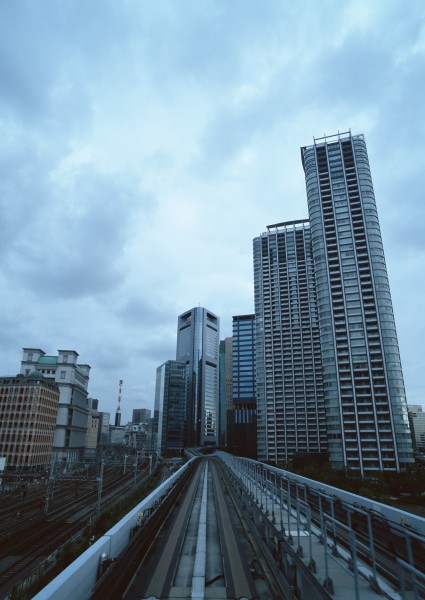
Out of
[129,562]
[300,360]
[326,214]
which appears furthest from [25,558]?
[300,360]

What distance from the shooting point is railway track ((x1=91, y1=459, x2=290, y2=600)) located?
36.3ft

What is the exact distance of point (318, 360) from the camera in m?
127

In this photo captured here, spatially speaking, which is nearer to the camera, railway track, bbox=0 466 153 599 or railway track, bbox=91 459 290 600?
railway track, bbox=91 459 290 600

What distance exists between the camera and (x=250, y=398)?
18200cm

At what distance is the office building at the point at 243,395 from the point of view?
175750 mm


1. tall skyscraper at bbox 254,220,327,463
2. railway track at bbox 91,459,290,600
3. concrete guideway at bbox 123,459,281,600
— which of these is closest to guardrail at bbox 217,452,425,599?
railway track at bbox 91,459,290,600

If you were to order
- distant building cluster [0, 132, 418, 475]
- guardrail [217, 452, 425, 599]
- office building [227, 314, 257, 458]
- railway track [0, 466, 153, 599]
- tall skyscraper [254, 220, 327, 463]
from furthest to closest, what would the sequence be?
office building [227, 314, 257, 458] → tall skyscraper [254, 220, 327, 463] → distant building cluster [0, 132, 418, 475] → railway track [0, 466, 153, 599] → guardrail [217, 452, 425, 599]

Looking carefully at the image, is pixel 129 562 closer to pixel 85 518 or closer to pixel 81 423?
pixel 85 518

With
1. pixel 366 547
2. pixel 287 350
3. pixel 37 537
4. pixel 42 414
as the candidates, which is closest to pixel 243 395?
pixel 287 350

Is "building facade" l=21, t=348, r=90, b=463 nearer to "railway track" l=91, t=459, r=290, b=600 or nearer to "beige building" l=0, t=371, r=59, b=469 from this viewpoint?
"beige building" l=0, t=371, r=59, b=469

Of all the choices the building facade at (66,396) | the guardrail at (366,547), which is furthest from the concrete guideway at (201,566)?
the building facade at (66,396)

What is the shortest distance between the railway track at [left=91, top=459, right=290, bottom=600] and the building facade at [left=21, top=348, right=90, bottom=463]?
110 m

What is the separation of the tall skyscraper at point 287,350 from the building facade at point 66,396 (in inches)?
2696

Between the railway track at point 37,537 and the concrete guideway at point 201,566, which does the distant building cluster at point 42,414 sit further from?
the concrete guideway at point 201,566
